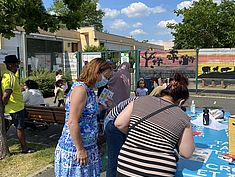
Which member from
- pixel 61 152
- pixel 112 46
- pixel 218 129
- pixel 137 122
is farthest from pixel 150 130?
pixel 112 46

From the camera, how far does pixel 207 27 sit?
20.2m

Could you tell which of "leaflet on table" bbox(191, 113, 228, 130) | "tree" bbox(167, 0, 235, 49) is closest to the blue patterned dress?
"leaflet on table" bbox(191, 113, 228, 130)

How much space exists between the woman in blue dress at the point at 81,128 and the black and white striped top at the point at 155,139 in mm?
618

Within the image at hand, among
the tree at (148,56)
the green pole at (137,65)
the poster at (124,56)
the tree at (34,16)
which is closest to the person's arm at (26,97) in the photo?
the tree at (34,16)

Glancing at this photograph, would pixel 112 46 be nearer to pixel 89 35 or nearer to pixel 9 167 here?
pixel 89 35

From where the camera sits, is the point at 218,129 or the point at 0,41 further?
the point at 0,41

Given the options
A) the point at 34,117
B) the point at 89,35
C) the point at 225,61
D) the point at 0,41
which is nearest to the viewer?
the point at 34,117

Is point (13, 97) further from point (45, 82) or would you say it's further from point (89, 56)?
point (89, 56)

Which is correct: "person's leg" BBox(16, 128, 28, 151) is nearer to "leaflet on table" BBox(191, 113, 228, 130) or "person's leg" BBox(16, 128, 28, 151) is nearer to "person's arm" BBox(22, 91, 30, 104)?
"person's arm" BBox(22, 91, 30, 104)

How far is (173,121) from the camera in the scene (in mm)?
1946

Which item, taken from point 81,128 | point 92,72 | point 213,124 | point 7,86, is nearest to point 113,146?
point 81,128

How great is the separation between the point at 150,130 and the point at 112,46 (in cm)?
3712

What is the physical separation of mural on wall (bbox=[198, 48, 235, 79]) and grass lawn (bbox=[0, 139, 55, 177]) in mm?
10950

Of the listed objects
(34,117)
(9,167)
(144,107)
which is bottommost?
(9,167)
